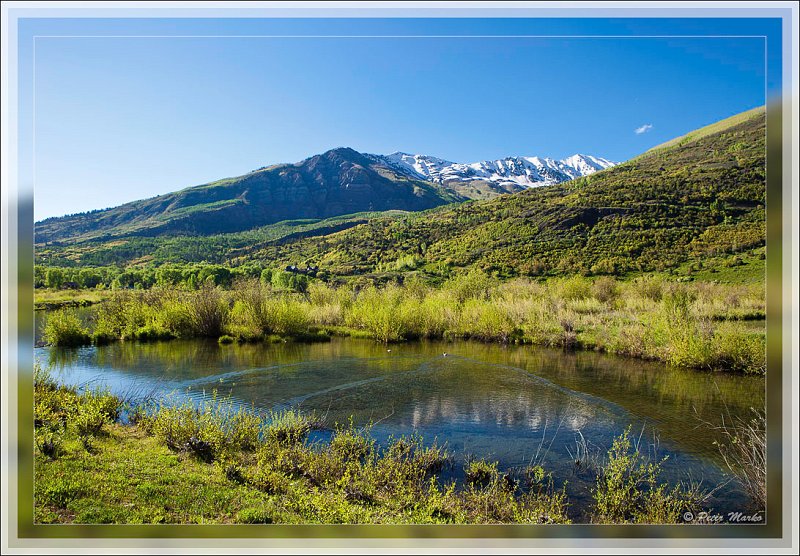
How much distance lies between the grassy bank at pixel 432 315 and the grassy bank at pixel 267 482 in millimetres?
10607

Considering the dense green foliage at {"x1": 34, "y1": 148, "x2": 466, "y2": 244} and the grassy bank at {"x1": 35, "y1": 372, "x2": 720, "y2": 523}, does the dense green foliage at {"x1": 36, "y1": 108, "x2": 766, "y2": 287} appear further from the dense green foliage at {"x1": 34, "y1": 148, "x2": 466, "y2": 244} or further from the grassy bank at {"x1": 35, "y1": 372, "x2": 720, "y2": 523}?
the dense green foliage at {"x1": 34, "y1": 148, "x2": 466, "y2": 244}

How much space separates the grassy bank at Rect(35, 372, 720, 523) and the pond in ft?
1.74

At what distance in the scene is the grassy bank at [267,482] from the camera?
463cm

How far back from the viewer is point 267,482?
5.65 metres

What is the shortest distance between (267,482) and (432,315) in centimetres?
1549

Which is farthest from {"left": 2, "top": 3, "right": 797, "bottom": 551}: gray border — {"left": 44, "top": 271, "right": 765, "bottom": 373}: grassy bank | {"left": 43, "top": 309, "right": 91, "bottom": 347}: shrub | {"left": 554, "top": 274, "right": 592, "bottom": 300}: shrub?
{"left": 554, "top": 274, "right": 592, "bottom": 300}: shrub

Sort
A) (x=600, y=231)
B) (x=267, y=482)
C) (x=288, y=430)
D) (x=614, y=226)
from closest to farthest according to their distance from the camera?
1. (x=267, y=482)
2. (x=288, y=430)
3. (x=600, y=231)
4. (x=614, y=226)

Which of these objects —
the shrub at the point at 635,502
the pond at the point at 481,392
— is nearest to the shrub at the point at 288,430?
the pond at the point at 481,392

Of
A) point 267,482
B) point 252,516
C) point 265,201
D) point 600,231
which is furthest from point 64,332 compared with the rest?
point 265,201

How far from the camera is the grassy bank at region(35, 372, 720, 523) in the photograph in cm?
463

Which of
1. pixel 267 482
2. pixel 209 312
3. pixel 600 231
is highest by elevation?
pixel 600 231

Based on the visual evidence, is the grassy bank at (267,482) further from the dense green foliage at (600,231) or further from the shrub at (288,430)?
the dense green foliage at (600,231)

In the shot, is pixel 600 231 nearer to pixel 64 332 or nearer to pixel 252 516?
pixel 64 332
